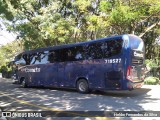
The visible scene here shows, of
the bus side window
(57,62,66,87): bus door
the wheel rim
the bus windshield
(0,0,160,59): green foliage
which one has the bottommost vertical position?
the wheel rim

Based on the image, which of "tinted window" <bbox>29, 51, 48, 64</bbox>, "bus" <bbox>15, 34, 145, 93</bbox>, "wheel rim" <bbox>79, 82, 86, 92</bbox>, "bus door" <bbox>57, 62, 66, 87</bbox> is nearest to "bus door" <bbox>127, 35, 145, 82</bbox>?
"bus" <bbox>15, 34, 145, 93</bbox>

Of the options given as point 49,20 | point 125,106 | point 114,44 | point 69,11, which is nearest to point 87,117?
point 125,106

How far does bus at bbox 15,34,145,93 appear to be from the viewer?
46.4ft

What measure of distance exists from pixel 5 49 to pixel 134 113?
43.4 m

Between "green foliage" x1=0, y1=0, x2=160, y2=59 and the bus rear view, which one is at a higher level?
"green foliage" x1=0, y1=0, x2=160, y2=59

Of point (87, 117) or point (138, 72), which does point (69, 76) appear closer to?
point (138, 72)

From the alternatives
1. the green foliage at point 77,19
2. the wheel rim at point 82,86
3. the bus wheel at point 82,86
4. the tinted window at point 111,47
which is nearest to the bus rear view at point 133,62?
the tinted window at point 111,47

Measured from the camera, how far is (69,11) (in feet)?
95.0

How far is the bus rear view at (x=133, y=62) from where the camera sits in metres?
14.0

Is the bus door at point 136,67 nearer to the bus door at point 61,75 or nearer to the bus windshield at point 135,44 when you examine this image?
the bus windshield at point 135,44

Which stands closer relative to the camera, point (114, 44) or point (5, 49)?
point (114, 44)

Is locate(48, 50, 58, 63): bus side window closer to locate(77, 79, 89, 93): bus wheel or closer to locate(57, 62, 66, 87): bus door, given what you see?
locate(57, 62, 66, 87): bus door

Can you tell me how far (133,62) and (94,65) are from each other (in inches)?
97.2

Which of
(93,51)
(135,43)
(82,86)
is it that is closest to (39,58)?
(82,86)
